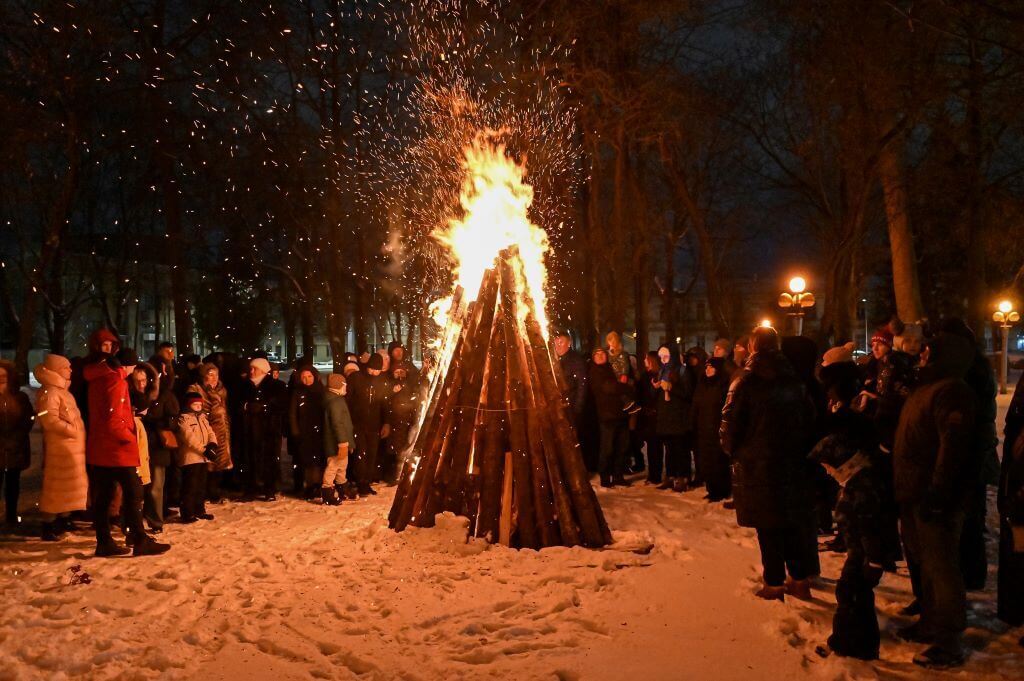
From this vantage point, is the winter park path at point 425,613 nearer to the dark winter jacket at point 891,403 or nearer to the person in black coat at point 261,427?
the dark winter jacket at point 891,403

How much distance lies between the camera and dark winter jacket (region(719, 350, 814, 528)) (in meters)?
5.95

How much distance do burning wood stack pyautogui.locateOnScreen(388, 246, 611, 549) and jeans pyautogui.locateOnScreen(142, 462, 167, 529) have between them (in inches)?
102

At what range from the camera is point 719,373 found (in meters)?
10.3

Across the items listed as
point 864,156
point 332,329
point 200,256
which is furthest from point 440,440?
point 200,256

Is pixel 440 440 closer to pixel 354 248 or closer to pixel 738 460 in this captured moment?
pixel 738 460

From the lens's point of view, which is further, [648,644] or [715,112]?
[715,112]

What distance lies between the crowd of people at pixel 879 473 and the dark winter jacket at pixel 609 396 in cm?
347

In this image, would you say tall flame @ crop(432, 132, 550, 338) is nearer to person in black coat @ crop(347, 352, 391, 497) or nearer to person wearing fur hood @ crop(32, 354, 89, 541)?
person in black coat @ crop(347, 352, 391, 497)

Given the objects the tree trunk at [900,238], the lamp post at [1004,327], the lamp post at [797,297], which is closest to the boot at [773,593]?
the tree trunk at [900,238]

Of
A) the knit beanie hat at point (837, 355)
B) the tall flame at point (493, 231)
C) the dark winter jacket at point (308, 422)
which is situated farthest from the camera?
the dark winter jacket at point (308, 422)

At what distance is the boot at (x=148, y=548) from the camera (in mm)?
7605

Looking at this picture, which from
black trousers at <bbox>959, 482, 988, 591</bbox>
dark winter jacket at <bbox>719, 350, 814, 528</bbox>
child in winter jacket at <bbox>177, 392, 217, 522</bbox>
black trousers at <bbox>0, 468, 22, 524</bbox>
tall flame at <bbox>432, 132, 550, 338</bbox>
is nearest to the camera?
dark winter jacket at <bbox>719, 350, 814, 528</bbox>

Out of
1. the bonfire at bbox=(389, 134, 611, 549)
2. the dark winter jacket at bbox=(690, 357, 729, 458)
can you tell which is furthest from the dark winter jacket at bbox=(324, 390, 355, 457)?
the dark winter jacket at bbox=(690, 357, 729, 458)

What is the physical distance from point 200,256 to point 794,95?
80.8ft
